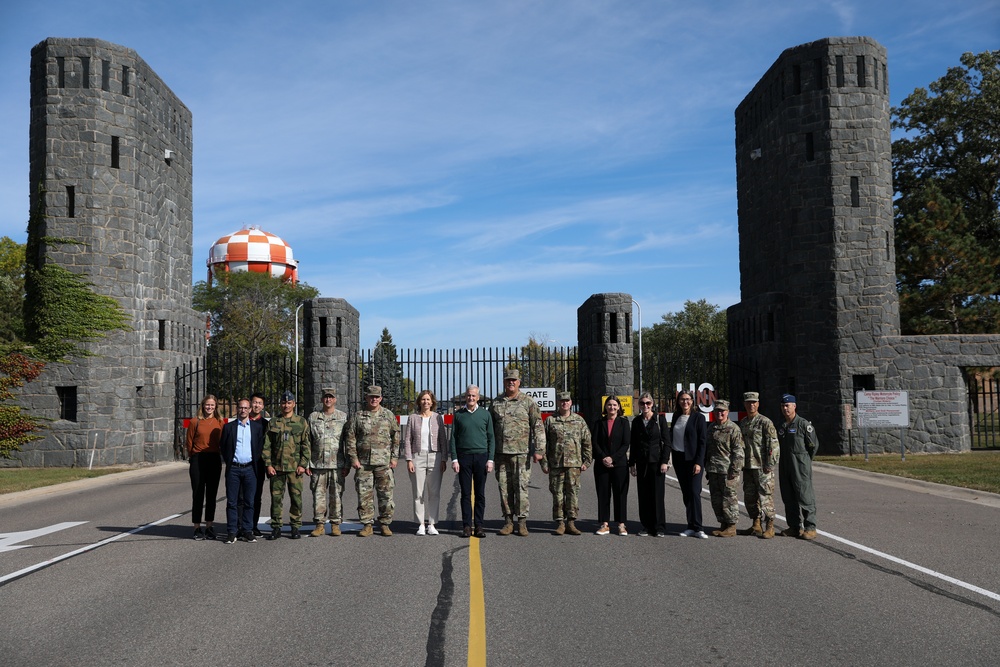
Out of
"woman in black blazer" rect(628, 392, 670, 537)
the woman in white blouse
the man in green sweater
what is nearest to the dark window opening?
the woman in white blouse

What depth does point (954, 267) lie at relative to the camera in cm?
3472

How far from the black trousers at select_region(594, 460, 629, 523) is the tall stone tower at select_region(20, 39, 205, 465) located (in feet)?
59.0

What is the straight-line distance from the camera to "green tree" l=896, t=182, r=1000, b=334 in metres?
34.4

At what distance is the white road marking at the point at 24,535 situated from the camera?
1013cm

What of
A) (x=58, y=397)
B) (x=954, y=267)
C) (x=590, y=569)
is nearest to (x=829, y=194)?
(x=954, y=267)

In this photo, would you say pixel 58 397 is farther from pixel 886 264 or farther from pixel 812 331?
pixel 886 264

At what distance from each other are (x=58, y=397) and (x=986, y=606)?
2361cm

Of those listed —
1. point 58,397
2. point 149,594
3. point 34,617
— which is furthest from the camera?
point 58,397

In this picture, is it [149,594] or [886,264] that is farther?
[886,264]

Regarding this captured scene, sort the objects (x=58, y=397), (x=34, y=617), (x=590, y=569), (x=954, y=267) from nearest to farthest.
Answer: (x=34, y=617) < (x=590, y=569) < (x=58, y=397) < (x=954, y=267)

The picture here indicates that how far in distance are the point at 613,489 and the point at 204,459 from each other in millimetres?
4976

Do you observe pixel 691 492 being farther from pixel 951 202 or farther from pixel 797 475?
pixel 951 202

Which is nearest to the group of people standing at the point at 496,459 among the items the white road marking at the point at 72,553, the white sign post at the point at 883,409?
the white road marking at the point at 72,553

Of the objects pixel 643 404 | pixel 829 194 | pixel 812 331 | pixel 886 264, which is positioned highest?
pixel 829 194
